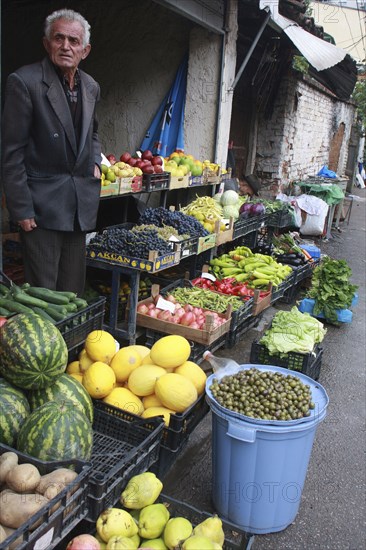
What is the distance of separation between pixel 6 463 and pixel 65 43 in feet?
8.32

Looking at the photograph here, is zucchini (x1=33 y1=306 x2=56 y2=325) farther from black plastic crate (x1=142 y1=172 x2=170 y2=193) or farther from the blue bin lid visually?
black plastic crate (x1=142 y1=172 x2=170 y2=193)

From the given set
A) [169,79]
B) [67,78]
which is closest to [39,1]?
[169,79]

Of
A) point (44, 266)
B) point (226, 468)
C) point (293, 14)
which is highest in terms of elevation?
point (293, 14)

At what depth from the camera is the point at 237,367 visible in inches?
124

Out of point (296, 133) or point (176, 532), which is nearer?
point (176, 532)

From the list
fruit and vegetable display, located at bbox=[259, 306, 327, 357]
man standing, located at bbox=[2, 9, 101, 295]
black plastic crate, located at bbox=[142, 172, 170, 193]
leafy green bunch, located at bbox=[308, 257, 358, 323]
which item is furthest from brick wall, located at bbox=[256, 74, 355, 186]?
man standing, located at bbox=[2, 9, 101, 295]

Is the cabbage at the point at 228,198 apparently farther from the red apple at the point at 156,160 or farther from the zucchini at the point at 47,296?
the zucchini at the point at 47,296

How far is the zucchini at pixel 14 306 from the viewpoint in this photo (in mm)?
2781

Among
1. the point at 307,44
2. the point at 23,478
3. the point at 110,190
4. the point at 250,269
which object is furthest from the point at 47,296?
the point at 307,44

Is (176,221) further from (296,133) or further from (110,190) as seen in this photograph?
(296,133)

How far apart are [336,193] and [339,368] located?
22.5ft

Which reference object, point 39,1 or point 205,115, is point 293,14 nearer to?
point 205,115

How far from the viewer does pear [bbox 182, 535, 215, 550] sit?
6.75 feet

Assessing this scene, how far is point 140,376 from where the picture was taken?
10.3 ft
